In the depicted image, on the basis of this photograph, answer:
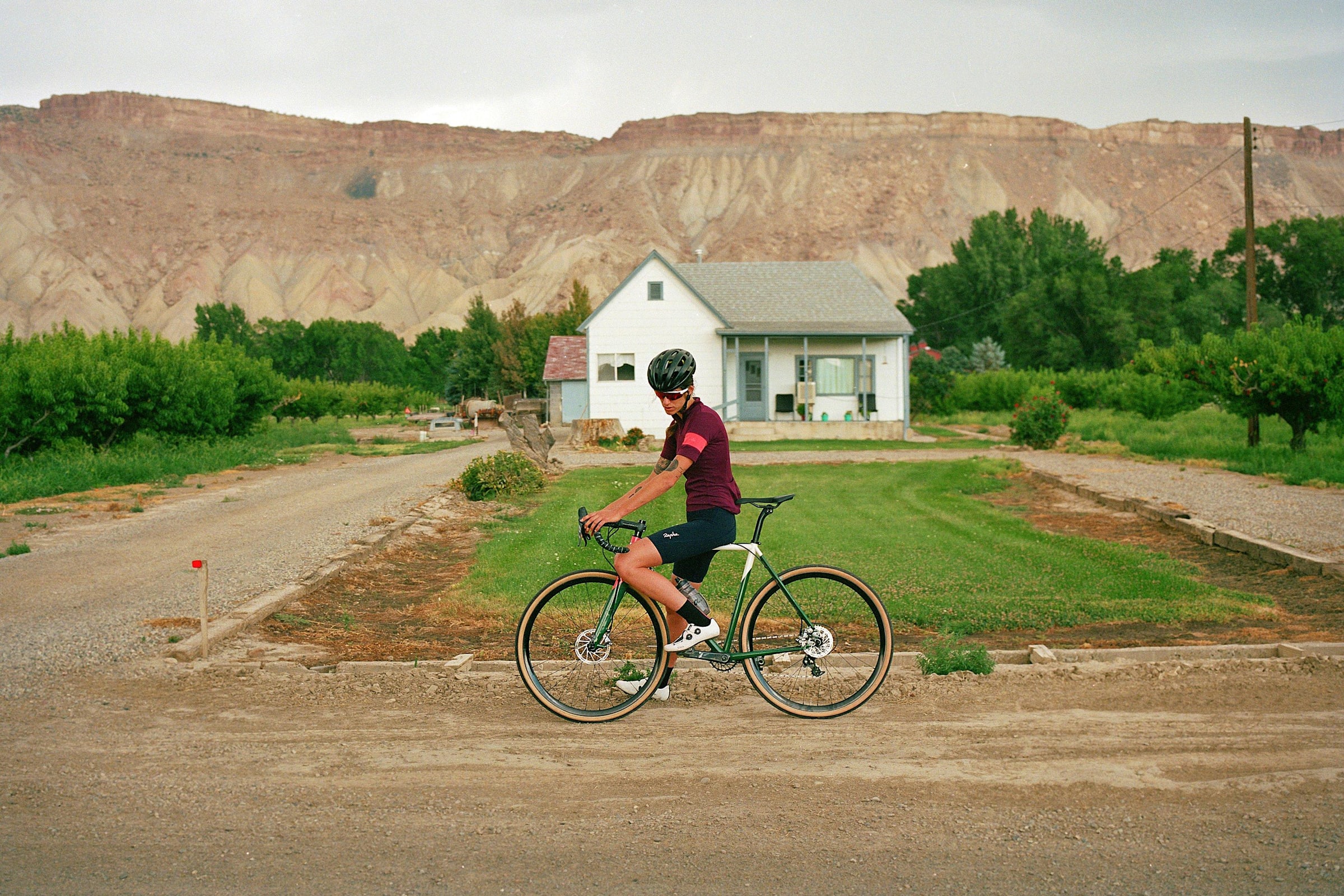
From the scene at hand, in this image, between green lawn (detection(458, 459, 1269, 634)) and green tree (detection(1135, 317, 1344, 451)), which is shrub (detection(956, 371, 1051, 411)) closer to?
green tree (detection(1135, 317, 1344, 451))

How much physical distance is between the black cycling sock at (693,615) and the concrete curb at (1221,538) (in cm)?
702

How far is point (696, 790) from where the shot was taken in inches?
191

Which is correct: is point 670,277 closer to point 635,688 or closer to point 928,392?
point 928,392

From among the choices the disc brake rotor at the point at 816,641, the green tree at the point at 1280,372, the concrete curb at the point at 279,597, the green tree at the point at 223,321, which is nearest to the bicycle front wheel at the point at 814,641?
the disc brake rotor at the point at 816,641

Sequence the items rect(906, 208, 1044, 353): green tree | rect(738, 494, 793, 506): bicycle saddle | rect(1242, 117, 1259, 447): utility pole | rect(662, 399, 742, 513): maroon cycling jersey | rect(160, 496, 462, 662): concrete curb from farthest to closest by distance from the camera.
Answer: rect(906, 208, 1044, 353): green tree → rect(1242, 117, 1259, 447): utility pole → rect(160, 496, 462, 662): concrete curb → rect(738, 494, 793, 506): bicycle saddle → rect(662, 399, 742, 513): maroon cycling jersey

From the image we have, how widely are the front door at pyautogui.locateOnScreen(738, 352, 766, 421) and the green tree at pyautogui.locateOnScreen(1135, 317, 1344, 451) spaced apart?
18376mm

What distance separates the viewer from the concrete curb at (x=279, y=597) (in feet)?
25.7

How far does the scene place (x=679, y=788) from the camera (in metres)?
4.86

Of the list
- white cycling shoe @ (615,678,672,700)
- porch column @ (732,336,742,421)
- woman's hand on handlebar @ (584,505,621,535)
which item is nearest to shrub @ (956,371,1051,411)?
porch column @ (732,336,742,421)

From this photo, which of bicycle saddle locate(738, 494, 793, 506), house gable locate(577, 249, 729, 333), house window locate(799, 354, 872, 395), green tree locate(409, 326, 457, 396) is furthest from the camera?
green tree locate(409, 326, 457, 396)

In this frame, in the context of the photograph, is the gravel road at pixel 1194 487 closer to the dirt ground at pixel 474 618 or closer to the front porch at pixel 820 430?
the dirt ground at pixel 474 618

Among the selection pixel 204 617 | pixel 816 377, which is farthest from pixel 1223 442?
pixel 204 617

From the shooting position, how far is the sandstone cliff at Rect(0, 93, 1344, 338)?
5733 inches

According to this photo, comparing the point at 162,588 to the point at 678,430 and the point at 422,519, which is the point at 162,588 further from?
the point at 678,430
